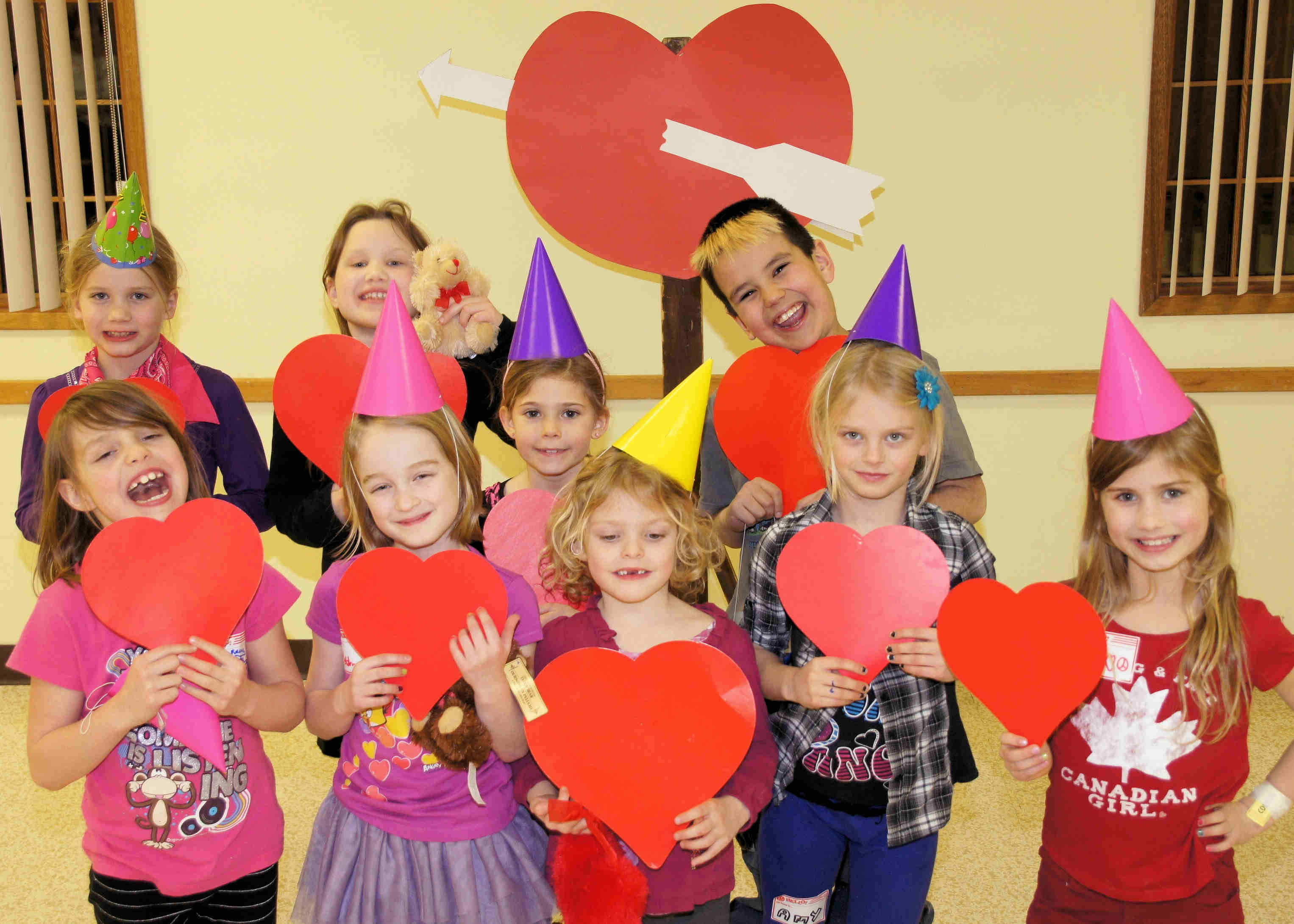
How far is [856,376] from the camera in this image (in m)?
1.45

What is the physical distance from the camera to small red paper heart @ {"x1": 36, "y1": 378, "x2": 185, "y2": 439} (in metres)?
1.55

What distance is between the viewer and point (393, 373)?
4.57ft

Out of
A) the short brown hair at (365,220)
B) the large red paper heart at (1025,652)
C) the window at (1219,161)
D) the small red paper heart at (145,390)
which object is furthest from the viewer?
the window at (1219,161)

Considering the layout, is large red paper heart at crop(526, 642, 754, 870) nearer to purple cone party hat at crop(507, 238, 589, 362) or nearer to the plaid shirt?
the plaid shirt

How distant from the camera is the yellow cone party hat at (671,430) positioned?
4.67 feet

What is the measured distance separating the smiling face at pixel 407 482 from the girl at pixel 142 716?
181 mm

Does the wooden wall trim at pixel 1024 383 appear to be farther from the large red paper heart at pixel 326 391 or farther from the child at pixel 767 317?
the large red paper heart at pixel 326 391

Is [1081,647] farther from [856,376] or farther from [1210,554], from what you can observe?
[856,376]

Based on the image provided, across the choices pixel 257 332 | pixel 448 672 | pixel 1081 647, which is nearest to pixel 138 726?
pixel 448 672

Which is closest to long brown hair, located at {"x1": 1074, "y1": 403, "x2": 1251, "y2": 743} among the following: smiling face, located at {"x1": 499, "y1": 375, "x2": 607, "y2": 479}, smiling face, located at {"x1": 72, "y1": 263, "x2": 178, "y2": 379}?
smiling face, located at {"x1": 499, "y1": 375, "x2": 607, "y2": 479}

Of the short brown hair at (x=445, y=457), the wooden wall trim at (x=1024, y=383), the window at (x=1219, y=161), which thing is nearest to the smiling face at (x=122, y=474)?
the short brown hair at (x=445, y=457)

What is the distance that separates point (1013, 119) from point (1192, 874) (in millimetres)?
2345

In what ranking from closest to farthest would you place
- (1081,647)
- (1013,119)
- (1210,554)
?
1. (1081,647)
2. (1210,554)
3. (1013,119)

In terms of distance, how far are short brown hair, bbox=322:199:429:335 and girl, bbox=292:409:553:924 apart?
579mm
